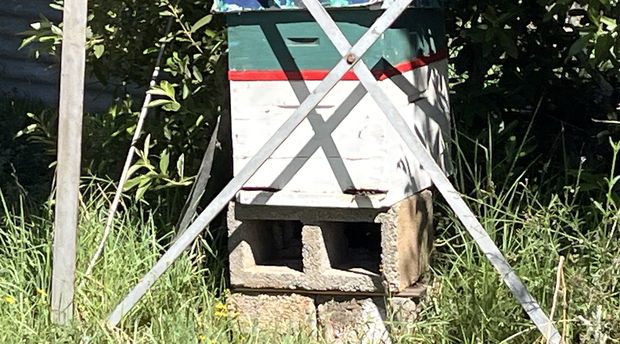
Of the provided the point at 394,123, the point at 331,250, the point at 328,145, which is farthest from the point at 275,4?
the point at 331,250

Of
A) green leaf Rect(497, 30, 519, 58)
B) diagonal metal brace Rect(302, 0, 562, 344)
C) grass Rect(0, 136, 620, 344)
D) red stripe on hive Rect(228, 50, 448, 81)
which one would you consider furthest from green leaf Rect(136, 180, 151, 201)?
green leaf Rect(497, 30, 519, 58)

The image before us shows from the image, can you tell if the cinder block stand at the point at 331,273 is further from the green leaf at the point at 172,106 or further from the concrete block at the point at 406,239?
the green leaf at the point at 172,106

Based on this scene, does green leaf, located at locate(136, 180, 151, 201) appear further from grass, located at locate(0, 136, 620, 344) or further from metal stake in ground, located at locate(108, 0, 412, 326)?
metal stake in ground, located at locate(108, 0, 412, 326)

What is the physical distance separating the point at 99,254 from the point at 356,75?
128 cm

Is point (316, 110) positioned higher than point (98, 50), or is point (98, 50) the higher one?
point (98, 50)

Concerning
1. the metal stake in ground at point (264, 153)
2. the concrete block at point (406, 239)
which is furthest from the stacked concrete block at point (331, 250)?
the metal stake in ground at point (264, 153)

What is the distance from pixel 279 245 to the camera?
4.24m

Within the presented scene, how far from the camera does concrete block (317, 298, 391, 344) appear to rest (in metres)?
3.77

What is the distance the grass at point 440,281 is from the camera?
344cm

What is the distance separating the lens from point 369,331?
3781 millimetres

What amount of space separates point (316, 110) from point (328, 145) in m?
0.12

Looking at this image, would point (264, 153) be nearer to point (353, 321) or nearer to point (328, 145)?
point (328, 145)

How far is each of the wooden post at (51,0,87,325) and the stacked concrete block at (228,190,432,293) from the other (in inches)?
22.3

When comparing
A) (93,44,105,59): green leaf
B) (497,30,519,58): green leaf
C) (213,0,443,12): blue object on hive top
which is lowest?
(93,44,105,59): green leaf
